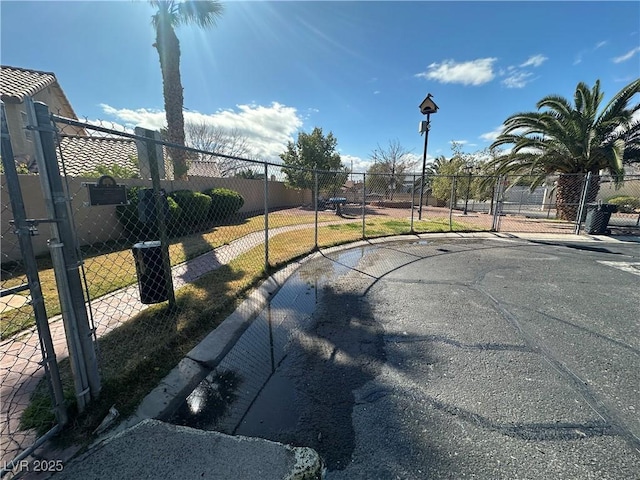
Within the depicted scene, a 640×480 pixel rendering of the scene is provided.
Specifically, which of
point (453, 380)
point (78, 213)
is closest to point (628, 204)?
point (453, 380)

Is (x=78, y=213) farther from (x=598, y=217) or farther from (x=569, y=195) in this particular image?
(x=569, y=195)

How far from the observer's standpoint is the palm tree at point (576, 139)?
1136 centimetres

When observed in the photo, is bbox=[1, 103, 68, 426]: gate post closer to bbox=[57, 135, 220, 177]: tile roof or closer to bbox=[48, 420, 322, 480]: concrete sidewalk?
bbox=[48, 420, 322, 480]: concrete sidewalk

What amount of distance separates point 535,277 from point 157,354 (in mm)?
6513

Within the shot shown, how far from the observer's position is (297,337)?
133 inches

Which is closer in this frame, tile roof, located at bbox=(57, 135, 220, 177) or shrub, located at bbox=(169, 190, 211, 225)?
tile roof, located at bbox=(57, 135, 220, 177)

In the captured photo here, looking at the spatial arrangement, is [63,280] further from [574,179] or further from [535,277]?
[574,179]

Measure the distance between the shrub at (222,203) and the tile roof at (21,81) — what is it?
23.2 feet

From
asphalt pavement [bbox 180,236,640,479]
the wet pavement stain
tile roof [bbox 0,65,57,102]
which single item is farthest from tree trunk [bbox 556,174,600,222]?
tile roof [bbox 0,65,57,102]

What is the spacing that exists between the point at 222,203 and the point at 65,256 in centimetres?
1076

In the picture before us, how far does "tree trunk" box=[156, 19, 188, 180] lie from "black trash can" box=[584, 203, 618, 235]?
15.2 m

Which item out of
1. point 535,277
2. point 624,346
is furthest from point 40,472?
point 535,277

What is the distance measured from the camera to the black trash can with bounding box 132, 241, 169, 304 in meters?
3.55

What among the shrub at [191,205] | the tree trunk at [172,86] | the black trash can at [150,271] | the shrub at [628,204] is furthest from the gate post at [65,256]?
the shrub at [628,204]
